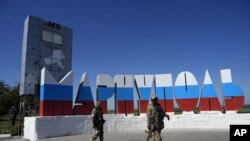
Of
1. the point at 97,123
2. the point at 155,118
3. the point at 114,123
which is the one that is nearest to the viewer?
the point at 155,118

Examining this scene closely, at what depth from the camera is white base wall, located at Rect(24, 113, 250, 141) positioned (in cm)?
1448

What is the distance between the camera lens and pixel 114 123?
1762 cm

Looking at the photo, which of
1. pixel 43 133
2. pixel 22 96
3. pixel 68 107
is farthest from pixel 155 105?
pixel 22 96

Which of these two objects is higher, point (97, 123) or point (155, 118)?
point (155, 118)

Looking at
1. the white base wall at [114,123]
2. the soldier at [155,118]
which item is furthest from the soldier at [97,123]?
the white base wall at [114,123]

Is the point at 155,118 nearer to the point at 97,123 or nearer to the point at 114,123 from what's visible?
the point at 97,123

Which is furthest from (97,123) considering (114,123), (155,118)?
(114,123)

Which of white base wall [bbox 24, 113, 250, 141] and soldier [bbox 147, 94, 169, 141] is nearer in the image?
soldier [bbox 147, 94, 169, 141]

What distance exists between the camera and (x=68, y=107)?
16.6 meters

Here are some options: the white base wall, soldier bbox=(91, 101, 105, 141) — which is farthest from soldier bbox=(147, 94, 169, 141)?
the white base wall

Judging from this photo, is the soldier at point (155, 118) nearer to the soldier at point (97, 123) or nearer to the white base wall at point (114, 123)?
the soldier at point (97, 123)

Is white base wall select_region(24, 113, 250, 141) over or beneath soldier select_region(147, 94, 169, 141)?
beneath

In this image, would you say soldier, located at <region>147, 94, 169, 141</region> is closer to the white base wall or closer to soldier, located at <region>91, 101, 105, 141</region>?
soldier, located at <region>91, 101, 105, 141</region>

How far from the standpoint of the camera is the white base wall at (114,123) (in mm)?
14477
